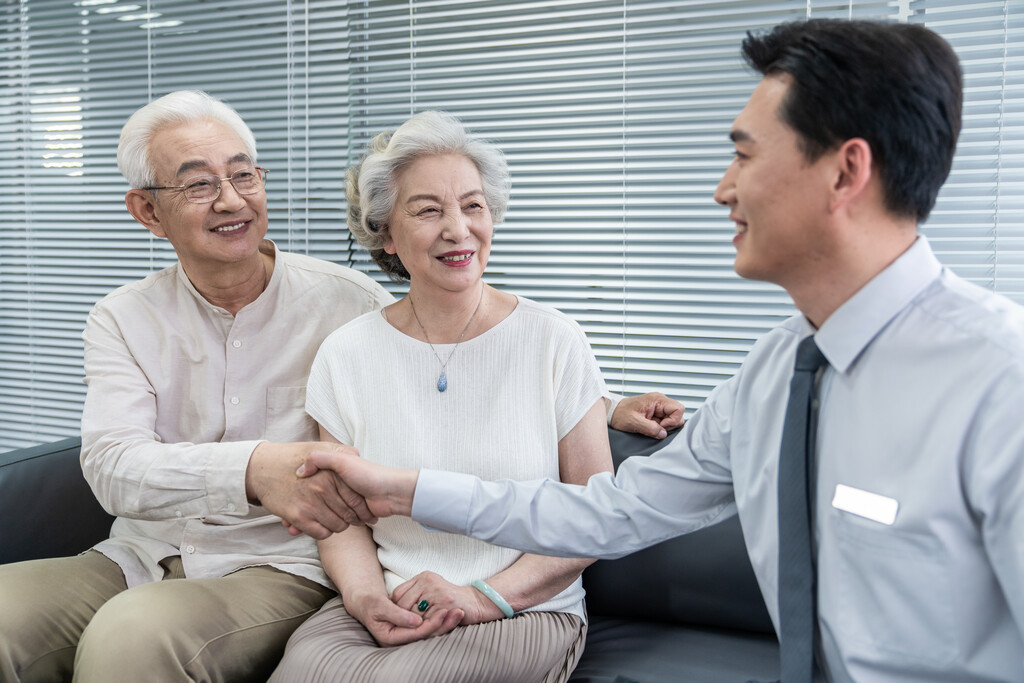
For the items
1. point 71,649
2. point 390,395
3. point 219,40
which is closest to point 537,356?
point 390,395

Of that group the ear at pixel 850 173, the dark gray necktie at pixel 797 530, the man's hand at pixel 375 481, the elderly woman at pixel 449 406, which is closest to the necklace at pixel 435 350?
the elderly woman at pixel 449 406

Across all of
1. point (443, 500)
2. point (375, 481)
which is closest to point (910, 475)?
point (443, 500)

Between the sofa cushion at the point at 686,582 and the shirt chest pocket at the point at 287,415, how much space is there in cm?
77

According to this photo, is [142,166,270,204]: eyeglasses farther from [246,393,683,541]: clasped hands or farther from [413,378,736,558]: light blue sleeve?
[413,378,736,558]: light blue sleeve

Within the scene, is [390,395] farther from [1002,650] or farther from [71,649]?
[1002,650]

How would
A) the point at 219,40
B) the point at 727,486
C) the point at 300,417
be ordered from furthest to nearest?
the point at 219,40
the point at 300,417
the point at 727,486

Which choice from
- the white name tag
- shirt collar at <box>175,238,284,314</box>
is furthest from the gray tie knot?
shirt collar at <box>175,238,284,314</box>

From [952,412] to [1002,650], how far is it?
30cm

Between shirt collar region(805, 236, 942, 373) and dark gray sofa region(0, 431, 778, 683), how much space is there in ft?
2.86

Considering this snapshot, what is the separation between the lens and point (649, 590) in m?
1.92

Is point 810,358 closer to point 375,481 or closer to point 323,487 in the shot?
point 375,481

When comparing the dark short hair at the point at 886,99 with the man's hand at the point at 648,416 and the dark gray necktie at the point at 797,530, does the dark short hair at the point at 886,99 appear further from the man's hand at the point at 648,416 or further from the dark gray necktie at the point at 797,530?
the man's hand at the point at 648,416

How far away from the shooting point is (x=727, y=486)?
1396 mm

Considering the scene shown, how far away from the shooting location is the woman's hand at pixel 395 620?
156cm
